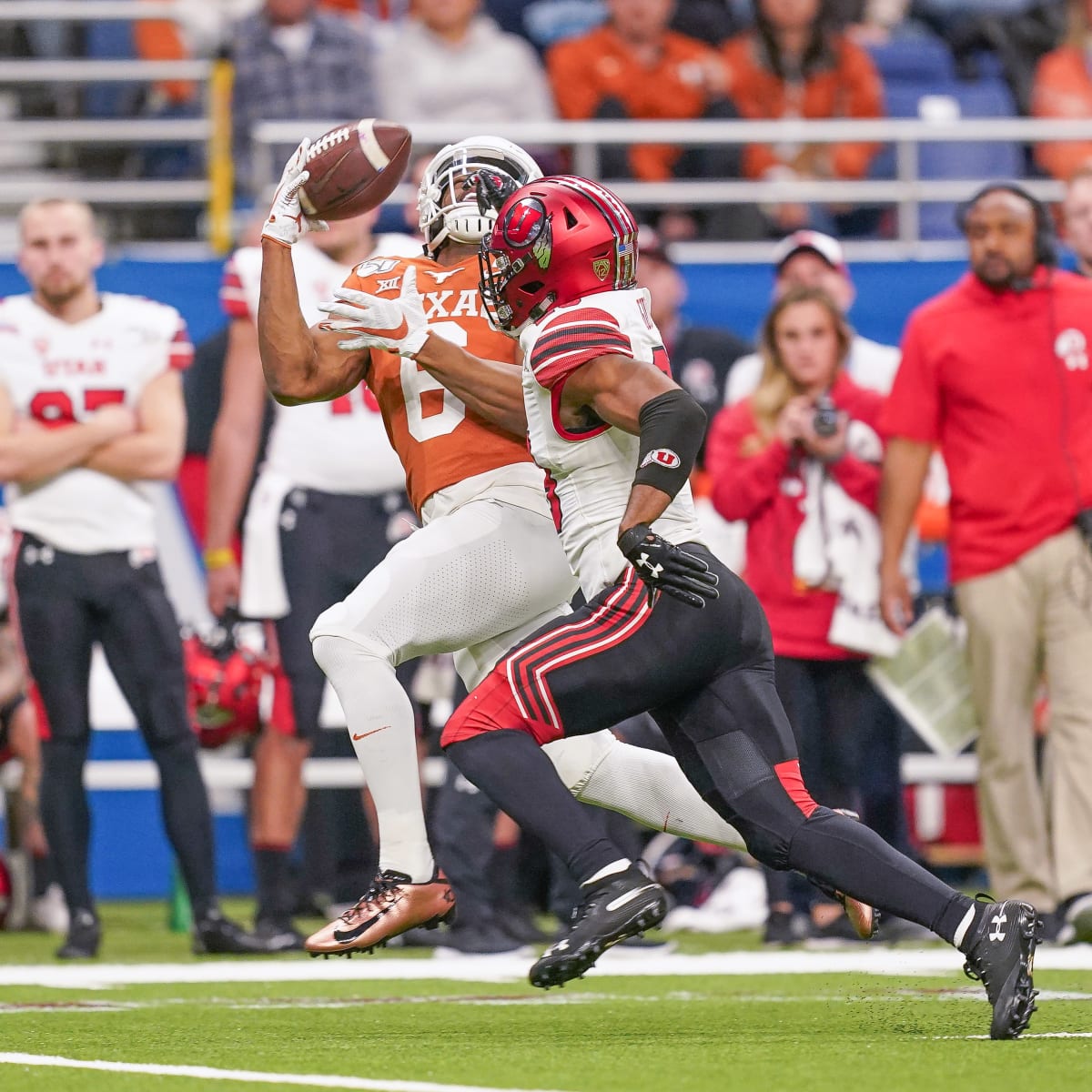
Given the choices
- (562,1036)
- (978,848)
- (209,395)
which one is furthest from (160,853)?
(562,1036)

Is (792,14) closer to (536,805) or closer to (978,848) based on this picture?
(978,848)

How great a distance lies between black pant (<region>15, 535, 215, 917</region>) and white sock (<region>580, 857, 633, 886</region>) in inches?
108

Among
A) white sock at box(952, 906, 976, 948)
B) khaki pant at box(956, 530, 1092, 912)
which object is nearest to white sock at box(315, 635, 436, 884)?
white sock at box(952, 906, 976, 948)

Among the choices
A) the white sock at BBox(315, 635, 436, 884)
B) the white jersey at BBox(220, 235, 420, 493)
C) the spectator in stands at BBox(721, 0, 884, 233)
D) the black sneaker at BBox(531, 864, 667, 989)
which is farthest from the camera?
the spectator in stands at BBox(721, 0, 884, 233)

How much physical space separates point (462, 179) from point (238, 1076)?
7.42 ft

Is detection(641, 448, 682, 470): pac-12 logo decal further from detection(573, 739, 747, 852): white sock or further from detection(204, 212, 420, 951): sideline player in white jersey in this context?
detection(204, 212, 420, 951): sideline player in white jersey

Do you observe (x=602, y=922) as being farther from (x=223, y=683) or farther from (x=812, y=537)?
(x=223, y=683)

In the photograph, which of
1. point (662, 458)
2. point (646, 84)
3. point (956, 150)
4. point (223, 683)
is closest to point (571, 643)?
point (662, 458)

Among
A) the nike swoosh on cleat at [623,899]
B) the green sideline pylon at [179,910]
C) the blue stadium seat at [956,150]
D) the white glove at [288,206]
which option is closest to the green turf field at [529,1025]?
the nike swoosh on cleat at [623,899]

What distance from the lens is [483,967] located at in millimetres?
6207

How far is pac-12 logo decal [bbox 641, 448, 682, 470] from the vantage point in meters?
4.13

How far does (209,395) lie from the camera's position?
9.10 meters

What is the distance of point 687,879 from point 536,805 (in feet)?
12.4

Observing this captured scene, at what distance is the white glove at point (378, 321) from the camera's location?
4.77 meters
